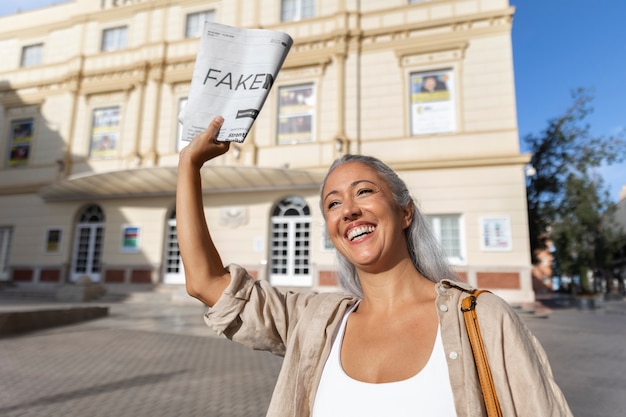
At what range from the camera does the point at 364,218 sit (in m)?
1.41

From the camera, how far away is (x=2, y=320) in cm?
720

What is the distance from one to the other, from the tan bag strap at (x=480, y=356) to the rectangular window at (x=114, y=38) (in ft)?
69.1

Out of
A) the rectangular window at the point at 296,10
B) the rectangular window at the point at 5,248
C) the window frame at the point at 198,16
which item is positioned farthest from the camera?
the rectangular window at the point at 5,248

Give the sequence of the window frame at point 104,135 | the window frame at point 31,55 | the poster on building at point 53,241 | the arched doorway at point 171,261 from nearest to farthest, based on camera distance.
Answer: the arched doorway at point 171,261 < the poster on building at point 53,241 < the window frame at point 104,135 < the window frame at point 31,55

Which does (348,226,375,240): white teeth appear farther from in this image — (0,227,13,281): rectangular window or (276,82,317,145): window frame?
(0,227,13,281): rectangular window

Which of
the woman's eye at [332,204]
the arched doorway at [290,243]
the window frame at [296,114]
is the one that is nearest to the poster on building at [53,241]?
the arched doorway at [290,243]

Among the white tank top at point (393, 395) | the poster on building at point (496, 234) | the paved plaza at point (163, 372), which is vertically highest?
the poster on building at point (496, 234)

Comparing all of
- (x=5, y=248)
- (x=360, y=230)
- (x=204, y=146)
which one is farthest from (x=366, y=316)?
(x=5, y=248)

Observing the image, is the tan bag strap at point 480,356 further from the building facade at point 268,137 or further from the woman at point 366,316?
the building facade at point 268,137

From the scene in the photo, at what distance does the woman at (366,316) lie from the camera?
1.07 metres

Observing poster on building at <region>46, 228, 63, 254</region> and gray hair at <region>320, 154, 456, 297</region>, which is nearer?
gray hair at <region>320, 154, 456, 297</region>

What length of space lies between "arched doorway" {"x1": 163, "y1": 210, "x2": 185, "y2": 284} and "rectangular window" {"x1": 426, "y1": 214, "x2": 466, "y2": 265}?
10.00 meters

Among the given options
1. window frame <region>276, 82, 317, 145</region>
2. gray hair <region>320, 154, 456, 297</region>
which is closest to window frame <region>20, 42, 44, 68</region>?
window frame <region>276, 82, 317, 145</region>

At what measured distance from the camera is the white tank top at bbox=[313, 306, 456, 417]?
41.9 inches
